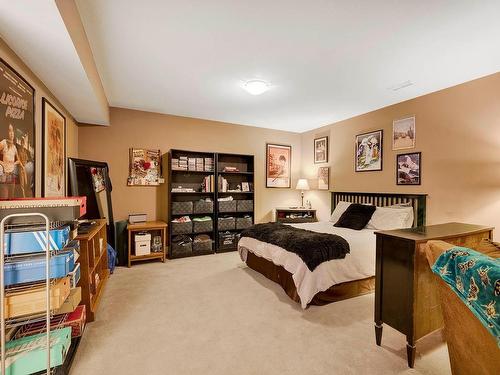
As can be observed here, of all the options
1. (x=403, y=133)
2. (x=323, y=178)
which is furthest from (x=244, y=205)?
(x=403, y=133)

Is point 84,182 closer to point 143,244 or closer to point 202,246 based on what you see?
point 143,244

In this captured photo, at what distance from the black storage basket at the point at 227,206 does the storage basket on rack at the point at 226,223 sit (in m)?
0.16

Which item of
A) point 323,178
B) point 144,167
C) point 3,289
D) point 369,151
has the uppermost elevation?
point 369,151

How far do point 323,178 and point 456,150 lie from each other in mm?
2318

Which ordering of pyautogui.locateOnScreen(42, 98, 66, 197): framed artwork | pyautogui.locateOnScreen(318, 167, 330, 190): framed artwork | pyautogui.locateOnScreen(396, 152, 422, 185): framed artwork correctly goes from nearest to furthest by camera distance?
1. pyautogui.locateOnScreen(42, 98, 66, 197): framed artwork
2. pyautogui.locateOnScreen(396, 152, 422, 185): framed artwork
3. pyautogui.locateOnScreen(318, 167, 330, 190): framed artwork

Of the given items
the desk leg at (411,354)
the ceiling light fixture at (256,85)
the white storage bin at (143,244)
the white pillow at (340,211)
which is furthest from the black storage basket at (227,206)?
the desk leg at (411,354)

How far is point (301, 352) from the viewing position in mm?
1821

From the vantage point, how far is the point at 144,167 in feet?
14.1

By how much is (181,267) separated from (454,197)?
12.8ft

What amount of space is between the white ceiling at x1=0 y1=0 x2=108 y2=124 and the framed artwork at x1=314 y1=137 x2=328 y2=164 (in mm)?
4093

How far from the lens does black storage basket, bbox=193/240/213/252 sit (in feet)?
14.3

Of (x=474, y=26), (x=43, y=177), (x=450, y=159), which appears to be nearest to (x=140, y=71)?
(x=43, y=177)

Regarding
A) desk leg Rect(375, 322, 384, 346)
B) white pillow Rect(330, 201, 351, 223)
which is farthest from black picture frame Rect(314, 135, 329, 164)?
desk leg Rect(375, 322, 384, 346)

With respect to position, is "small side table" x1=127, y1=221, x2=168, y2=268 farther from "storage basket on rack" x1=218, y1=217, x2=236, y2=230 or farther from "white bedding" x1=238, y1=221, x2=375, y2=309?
"white bedding" x1=238, y1=221, x2=375, y2=309
